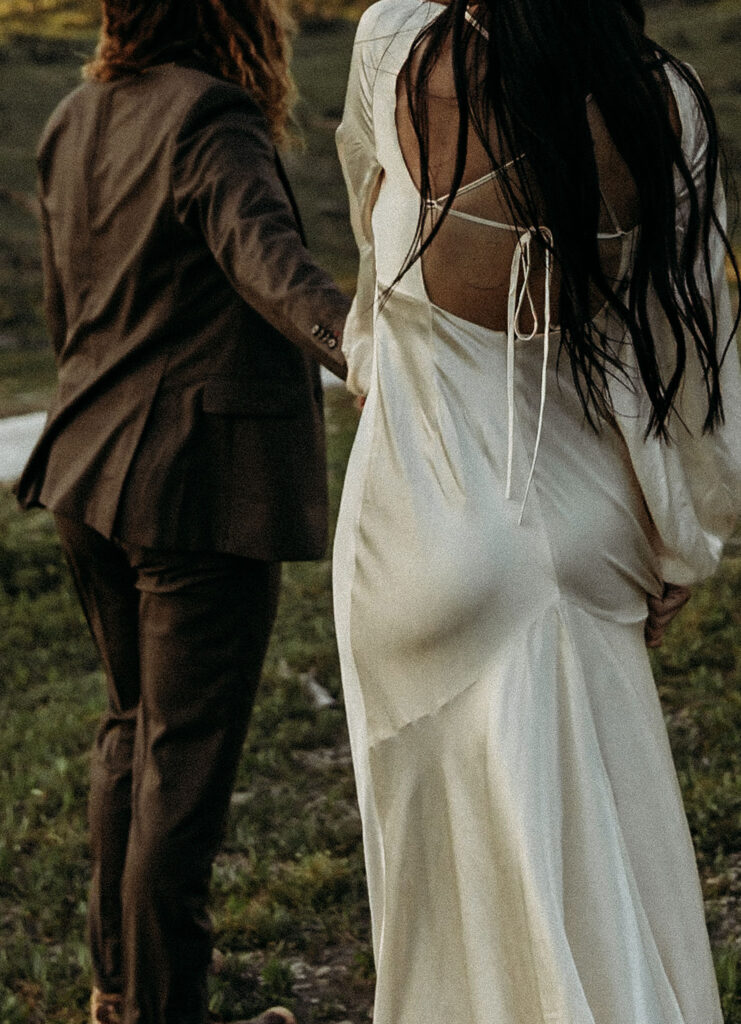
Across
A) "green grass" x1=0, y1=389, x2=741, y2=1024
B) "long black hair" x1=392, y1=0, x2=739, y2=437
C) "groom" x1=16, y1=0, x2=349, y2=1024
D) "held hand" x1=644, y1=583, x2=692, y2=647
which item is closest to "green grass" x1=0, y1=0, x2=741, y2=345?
"green grass" x1=0, y1=389, x2=741, y2=1024

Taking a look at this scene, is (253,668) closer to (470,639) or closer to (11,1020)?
(470,639)

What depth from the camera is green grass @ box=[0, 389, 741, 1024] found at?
3.38m

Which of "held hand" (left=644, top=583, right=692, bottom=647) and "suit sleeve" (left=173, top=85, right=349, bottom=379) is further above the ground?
"suit sleeve" (left=173, top=85, right=349, bottom=379)

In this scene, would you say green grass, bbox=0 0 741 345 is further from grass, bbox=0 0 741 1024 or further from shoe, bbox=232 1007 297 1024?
shoe, bbox=232 1007 297 1024

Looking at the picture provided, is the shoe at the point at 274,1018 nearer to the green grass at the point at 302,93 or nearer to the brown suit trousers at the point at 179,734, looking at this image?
the brown suit trousers at the point at 179,734

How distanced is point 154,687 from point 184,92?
106 cm

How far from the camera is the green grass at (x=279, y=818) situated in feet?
11.1

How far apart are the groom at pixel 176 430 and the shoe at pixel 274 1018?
31 centimetres

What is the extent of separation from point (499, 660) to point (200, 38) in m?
1.35

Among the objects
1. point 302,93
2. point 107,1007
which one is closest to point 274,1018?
point 107,1007

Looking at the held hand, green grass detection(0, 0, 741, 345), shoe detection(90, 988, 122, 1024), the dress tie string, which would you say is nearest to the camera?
the dress tie string

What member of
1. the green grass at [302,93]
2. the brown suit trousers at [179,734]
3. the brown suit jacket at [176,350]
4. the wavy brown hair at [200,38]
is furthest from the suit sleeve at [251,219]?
the green grass at [302,93]

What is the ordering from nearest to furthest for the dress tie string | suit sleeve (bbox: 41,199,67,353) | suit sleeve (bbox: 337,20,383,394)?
the dress tie string, suit sleeve (bbox: 337,20,383,394), suit sleeve (bbox: 41,199,67,353)

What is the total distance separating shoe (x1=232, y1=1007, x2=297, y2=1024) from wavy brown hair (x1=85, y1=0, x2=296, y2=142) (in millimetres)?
1835
